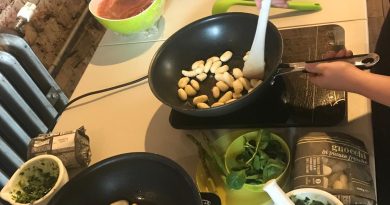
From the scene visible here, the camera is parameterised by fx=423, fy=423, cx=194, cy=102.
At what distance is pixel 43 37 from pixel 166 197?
0.98m

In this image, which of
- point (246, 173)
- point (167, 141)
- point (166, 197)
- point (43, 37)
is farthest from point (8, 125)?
point (246, 173)

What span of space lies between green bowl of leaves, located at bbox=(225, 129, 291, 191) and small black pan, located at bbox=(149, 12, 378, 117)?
127 millimetres

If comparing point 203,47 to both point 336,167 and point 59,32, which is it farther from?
point 59,32

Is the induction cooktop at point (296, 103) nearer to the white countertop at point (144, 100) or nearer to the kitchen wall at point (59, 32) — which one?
the white countertop at point (144, 100)

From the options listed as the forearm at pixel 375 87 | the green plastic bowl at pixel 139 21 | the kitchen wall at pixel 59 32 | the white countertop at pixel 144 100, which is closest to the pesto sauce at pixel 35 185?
the white countertop at pixel 144 100

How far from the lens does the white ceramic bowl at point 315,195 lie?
589 mm

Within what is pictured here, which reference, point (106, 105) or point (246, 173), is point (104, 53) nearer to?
point (106, 105)

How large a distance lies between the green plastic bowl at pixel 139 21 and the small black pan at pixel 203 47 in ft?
0.51

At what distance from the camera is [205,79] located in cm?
89

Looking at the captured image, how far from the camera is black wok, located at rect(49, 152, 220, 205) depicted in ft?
2.32

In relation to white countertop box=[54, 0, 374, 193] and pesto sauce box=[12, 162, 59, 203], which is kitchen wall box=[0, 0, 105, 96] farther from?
pesto sauce box=[12, 162, 59, 203]

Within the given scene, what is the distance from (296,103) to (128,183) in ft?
1.12

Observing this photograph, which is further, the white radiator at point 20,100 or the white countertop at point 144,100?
the white radiator at point 20,100

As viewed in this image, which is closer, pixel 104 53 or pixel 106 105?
pixel 106 105
